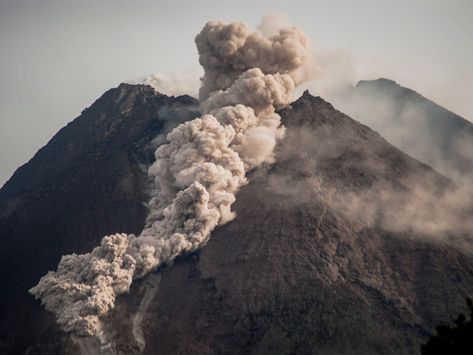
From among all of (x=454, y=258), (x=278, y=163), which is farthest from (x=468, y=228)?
(x=278, y=163)

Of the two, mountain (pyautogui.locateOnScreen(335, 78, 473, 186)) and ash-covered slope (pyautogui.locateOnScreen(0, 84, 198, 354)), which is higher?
mountain (pyautogui.locateOnScreen(335, 78, 473, 186))

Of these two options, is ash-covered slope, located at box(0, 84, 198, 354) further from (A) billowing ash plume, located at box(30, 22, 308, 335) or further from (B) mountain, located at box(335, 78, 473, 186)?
(B) mountain, located at box(335, 78, 473, 186)

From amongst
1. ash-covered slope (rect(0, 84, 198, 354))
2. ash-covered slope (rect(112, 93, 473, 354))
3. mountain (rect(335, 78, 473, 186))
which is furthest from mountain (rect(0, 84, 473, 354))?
mountain (rect(335, 78, 473, 186))

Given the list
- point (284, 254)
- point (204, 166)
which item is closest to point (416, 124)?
point (204, 166)

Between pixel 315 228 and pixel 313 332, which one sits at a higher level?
pixel 315 228

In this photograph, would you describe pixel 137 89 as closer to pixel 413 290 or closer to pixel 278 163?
pixel 278 163

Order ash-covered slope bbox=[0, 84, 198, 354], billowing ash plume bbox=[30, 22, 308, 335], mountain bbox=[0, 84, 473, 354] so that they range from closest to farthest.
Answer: mountain bbox=[0, 84, 473, 354]
billowing ash plume bbox=[30, 22, 308, 335]
ash-covered slope bbox=[0, 84, 198, 354]

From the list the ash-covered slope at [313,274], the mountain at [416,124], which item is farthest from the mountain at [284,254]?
the mountain at [416,124]

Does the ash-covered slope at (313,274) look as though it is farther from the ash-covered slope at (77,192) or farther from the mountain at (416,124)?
the mountain at (416,124)
